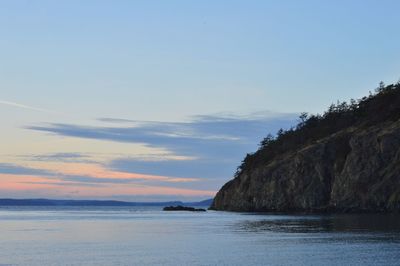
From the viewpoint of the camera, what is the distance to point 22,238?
7838 cm

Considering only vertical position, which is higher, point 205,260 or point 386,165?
point 386,165

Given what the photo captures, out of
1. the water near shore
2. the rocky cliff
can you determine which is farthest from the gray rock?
the water near shore

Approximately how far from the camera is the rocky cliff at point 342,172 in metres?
134

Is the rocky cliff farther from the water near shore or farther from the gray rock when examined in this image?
the water near shore

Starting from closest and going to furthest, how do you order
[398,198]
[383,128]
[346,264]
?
[346,264], [398,198], [383,128]

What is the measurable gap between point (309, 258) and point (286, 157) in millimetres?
121649

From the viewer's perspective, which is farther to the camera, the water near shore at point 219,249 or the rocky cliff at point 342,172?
the rocky cliff at point 342,172

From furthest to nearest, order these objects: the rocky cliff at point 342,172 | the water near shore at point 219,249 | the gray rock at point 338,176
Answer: the rocky cliff at point 342,172, the gray rock at point 338,176, the water near shore at point 219,249

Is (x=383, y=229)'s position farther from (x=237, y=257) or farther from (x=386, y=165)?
(x=386, y=165)

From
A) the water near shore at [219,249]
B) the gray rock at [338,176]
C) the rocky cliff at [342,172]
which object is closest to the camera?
→ the water near shore at [219,249]

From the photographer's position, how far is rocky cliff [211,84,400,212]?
5261 inches

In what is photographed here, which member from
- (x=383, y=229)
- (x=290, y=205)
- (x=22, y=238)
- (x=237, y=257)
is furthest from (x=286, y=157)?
(x=237, y=257)

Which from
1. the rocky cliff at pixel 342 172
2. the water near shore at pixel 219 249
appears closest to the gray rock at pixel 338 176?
the rocky cliff at pixel 342 172

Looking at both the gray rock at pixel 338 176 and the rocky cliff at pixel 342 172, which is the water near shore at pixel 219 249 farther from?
the rocky cliff at pixel 342 172
